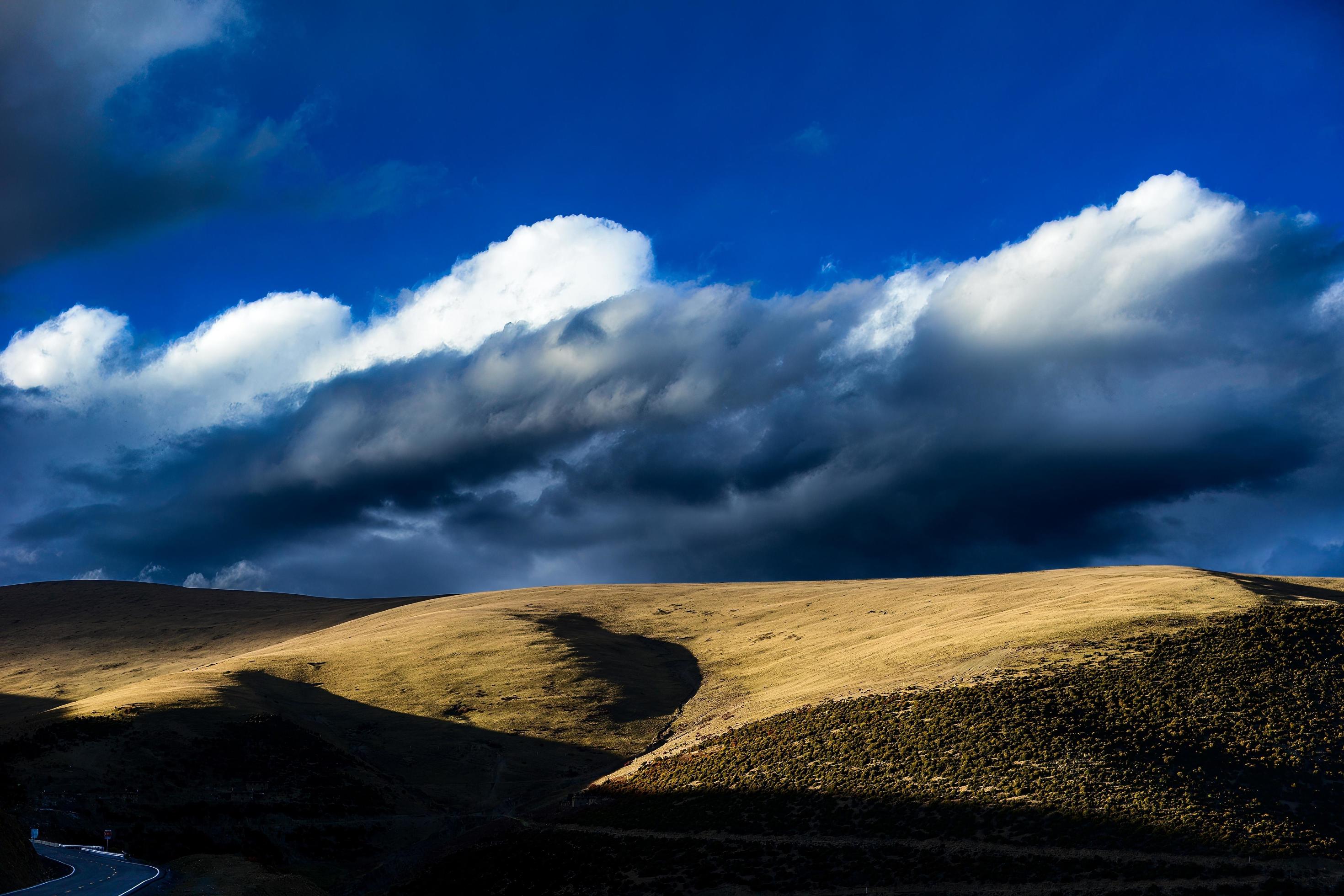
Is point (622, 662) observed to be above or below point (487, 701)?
above

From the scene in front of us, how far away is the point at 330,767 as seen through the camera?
65.6 meters

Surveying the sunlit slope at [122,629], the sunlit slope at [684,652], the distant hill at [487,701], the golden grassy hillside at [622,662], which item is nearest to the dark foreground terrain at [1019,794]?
the distant hill at [487,701]

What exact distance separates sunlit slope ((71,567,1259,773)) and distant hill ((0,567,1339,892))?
14.8 inches

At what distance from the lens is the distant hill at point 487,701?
56.9 meters

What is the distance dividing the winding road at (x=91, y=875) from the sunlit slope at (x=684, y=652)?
79.6 feet

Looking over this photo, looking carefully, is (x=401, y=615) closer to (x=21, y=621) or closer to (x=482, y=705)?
(x=482, y=705)

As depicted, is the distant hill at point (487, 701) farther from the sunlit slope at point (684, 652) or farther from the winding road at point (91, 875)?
the winding road at point (91, 875)

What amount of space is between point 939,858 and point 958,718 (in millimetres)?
13953

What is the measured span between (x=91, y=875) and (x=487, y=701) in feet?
144

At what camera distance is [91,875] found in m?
41.6

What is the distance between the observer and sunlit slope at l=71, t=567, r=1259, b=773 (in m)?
71.2

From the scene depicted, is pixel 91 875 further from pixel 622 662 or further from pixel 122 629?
pixel 122 629

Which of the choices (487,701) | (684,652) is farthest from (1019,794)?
(684,652)

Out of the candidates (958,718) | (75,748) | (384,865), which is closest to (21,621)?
(75,748)
